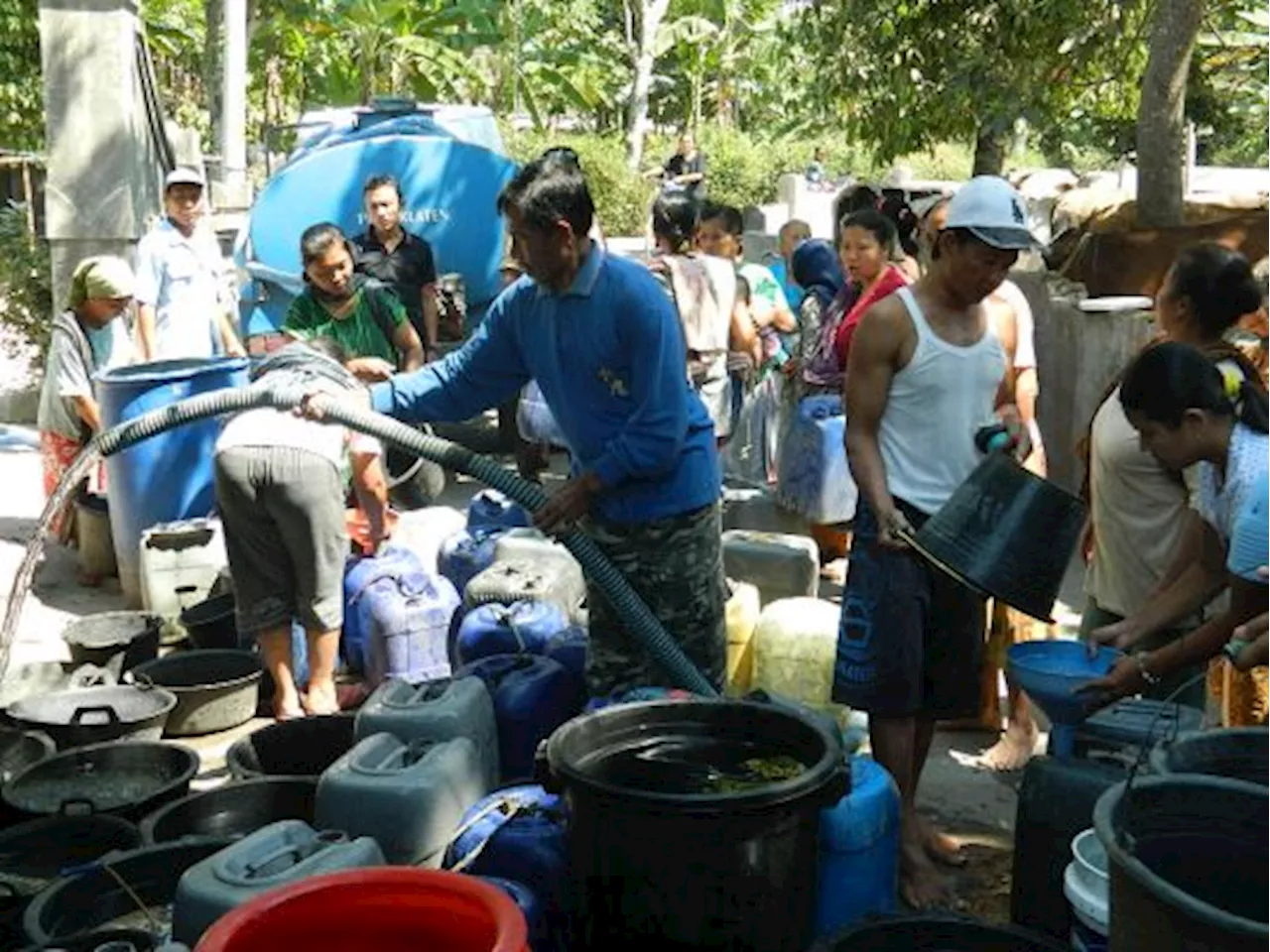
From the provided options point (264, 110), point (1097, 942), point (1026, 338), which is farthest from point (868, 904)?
point (264, 110)

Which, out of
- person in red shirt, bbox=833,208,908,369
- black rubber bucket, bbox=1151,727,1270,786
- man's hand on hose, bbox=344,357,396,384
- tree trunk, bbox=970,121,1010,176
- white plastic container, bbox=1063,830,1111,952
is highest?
tree trunk, bbox=970,121,1010,176

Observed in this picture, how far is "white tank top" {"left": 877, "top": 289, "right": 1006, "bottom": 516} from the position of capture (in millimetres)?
3648

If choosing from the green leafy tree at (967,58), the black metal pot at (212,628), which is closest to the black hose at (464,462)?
the black metal pot at (212,628)

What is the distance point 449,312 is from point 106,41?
2.45 meters

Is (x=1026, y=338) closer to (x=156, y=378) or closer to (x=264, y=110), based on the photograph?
(x=156, y=378)

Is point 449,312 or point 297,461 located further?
point 449,312

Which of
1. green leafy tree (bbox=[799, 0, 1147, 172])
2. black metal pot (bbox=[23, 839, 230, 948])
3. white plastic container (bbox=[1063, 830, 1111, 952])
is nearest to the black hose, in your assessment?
black metal pot (bbox=[23, 839, 230, 948])

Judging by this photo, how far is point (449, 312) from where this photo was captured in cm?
882

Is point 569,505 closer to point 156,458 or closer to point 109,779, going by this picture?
point 109,779

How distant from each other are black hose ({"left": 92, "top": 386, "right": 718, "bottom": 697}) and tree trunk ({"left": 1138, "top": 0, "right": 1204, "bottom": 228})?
16.5ft

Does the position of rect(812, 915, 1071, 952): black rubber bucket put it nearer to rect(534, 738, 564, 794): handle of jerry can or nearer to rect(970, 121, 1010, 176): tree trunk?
rect(534, 738, 564, 794): handle of jerry can

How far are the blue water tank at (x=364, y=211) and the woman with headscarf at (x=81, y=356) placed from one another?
1837 mm

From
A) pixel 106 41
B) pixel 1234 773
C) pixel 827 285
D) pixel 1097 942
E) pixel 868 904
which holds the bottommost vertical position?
pixel 868 904

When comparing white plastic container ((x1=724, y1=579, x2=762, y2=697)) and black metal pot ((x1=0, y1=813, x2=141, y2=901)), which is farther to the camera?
white plastic container ((x1=724, y1=579, x2=762, y2=697))
